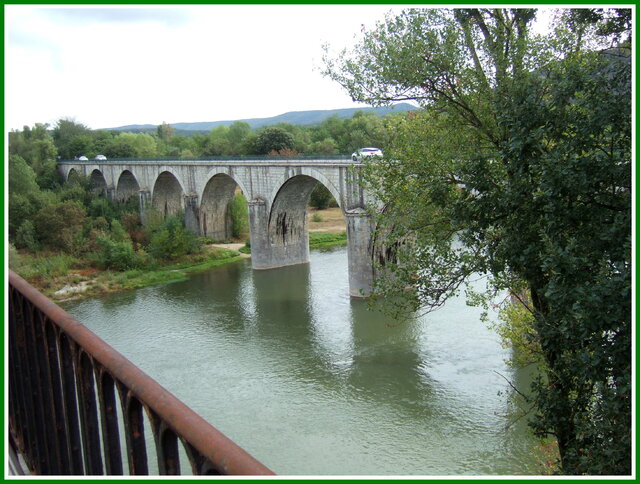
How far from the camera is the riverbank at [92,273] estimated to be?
68.0 ft

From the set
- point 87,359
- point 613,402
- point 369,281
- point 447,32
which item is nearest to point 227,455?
point 87,359

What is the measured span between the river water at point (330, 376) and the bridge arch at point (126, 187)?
1718cm

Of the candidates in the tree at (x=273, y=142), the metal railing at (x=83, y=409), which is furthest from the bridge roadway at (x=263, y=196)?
the tree at (x=273, y=142)

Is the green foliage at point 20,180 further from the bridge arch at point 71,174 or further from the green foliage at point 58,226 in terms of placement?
the bridge arch at point 71,174

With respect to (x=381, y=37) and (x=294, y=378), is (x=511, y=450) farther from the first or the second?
(x=381, y=37)

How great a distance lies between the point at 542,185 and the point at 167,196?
29.4 m

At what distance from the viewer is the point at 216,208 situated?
2858cm

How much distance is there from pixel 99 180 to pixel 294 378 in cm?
3047

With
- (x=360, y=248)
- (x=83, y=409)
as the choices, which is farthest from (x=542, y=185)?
(x=360, y=248)

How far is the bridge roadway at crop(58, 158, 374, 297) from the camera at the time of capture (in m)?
17.9

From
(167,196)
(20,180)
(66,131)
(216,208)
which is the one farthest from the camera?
(66,131)

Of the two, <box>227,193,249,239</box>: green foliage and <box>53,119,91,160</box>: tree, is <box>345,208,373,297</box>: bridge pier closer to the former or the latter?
<box>227,193,249,239</box>: green foliage

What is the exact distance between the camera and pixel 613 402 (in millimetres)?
4273

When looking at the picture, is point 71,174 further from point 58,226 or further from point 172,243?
point 172,243
